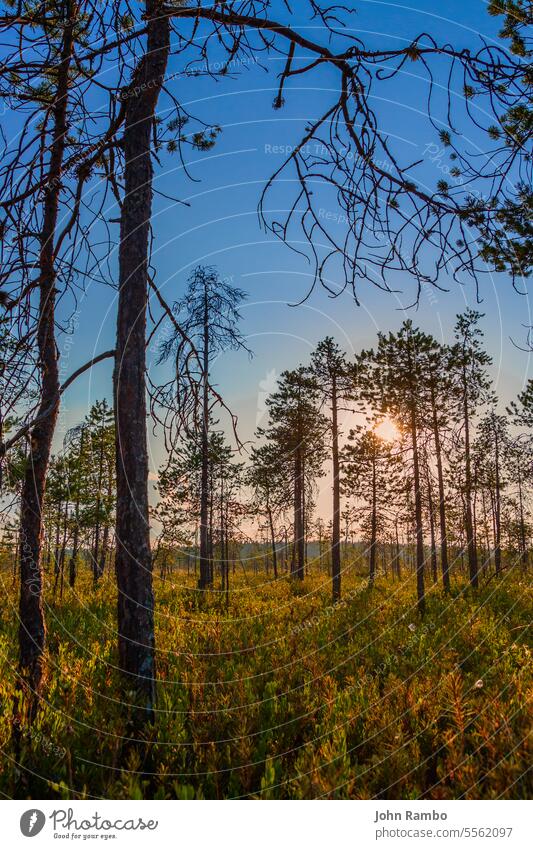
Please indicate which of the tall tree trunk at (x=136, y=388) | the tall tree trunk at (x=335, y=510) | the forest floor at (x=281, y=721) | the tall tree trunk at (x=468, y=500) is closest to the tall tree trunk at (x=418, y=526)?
the tall tree trunk at (x=468, y=500)

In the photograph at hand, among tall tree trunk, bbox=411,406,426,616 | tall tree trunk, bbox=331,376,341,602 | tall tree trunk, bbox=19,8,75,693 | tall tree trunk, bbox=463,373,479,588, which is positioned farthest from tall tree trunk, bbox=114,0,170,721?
tall tree trunk, bbox=463,373,479,588

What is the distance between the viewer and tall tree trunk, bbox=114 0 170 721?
3.55 metres

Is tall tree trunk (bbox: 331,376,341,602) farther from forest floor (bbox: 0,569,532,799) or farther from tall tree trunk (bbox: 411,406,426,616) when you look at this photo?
forest floor (bbox: 0,569,532,799)

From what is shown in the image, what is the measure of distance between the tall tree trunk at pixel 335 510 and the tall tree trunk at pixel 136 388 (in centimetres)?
1684

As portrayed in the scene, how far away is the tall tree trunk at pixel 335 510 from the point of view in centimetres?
1980

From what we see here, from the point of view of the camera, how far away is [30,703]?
407 cm

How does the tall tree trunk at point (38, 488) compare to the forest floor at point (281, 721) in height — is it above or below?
above

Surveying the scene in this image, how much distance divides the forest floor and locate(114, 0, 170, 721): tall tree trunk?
1.91 feet

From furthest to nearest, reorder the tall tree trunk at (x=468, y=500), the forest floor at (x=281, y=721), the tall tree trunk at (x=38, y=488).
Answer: the tall tree trunk at (x=468, y=500) < the tall tree trunk at (x=38, y=488) < the forest floor at (x=281, y=721)

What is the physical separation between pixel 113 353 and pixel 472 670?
8.58 metres

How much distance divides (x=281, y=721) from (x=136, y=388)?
393 centimetres

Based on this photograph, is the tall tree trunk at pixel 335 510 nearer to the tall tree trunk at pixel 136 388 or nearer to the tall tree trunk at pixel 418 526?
the tall tree trunk at pixel 418 526

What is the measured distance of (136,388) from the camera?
3.69 meters
